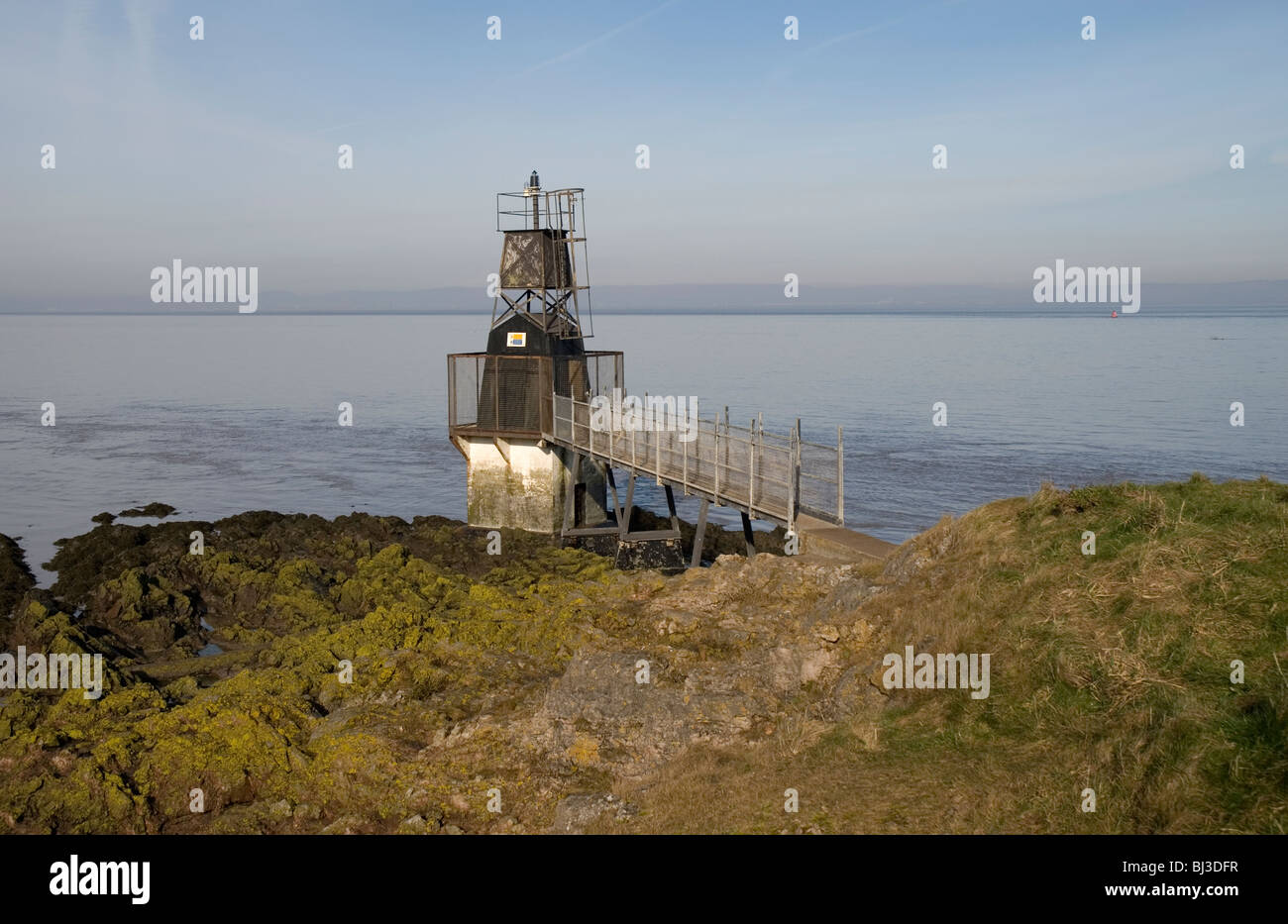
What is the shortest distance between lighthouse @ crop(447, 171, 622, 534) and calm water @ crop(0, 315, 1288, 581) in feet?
23.0

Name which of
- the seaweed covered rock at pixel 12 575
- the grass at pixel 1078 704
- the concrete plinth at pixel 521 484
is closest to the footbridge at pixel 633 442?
the concrete plinth at pixel 521 484

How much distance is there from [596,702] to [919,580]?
4793 mm

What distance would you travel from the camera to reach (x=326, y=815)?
12.6 meters

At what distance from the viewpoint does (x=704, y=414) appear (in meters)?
59.6

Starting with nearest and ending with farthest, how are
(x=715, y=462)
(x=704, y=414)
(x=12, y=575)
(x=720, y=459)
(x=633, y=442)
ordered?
(x=715, y=462) < (x=720, y=459) < (x=633, y=442) < (x=12, y=575) < (x=704, y=414)

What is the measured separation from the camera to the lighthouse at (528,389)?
30016mm

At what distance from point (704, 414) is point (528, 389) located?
3025 centimetres

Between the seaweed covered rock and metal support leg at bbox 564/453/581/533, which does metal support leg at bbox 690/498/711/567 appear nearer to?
metal support leg at bbox 564/453/581/533

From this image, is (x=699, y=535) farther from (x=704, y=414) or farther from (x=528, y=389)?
(x=704, y=414)

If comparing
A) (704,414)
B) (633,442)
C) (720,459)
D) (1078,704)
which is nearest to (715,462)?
(720,459)

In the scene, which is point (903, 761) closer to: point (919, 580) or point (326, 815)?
point (919, 580)

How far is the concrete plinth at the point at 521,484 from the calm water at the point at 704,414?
647 centimetres

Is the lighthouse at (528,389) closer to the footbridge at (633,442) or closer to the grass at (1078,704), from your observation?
the footbridge at (633,442)

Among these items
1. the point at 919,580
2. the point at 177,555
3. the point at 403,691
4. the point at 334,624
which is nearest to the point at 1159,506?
the point at 919,580
